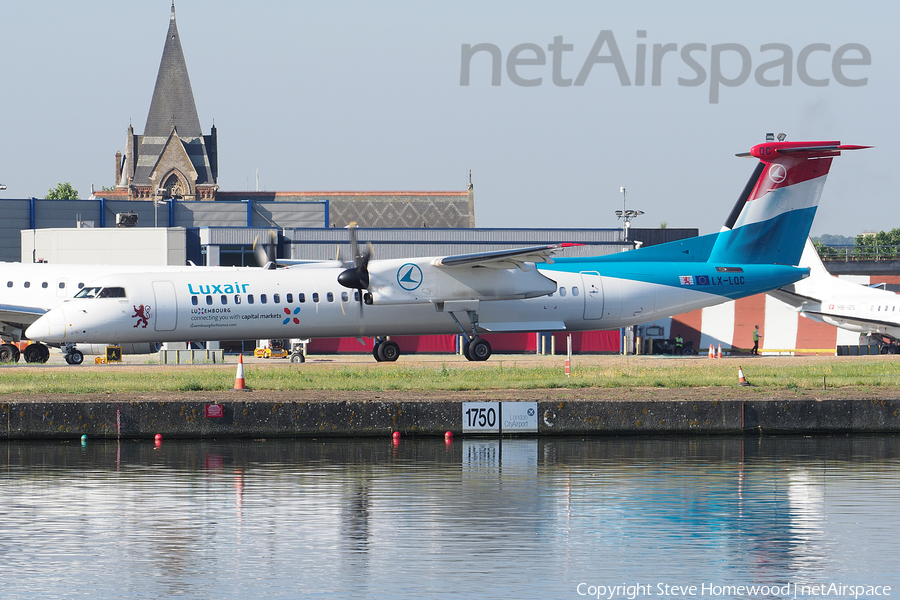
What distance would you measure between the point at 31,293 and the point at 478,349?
16.1 metres

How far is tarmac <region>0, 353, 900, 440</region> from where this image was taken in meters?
19.9

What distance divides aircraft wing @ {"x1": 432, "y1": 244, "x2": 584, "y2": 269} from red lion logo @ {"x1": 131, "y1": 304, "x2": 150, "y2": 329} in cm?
887

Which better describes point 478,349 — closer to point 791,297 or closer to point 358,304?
point 358,304

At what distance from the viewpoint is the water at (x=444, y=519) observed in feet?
33.6

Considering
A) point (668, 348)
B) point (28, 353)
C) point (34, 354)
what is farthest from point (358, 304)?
point (668, 348)

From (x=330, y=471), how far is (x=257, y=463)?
1.53 m

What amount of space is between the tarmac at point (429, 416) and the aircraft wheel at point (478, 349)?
13.4 m

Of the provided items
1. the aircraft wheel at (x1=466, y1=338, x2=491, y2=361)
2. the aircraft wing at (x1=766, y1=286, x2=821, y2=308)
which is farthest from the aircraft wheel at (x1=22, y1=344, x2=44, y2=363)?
the aircraft wing at (x1=766, y1=286, x2=821, y2=308)

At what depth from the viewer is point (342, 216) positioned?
122 metres

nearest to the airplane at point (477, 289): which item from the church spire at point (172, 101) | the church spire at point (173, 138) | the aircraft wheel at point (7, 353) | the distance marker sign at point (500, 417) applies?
the aircraft wheel at point (7, 353)

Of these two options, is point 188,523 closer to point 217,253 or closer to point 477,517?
point 477,517

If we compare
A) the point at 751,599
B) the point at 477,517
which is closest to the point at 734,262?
the point at 477,517

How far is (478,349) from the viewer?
114 ft

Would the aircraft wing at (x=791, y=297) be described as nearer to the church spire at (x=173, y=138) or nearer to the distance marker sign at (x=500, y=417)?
the distance marker sign at (x=500, y=417)
